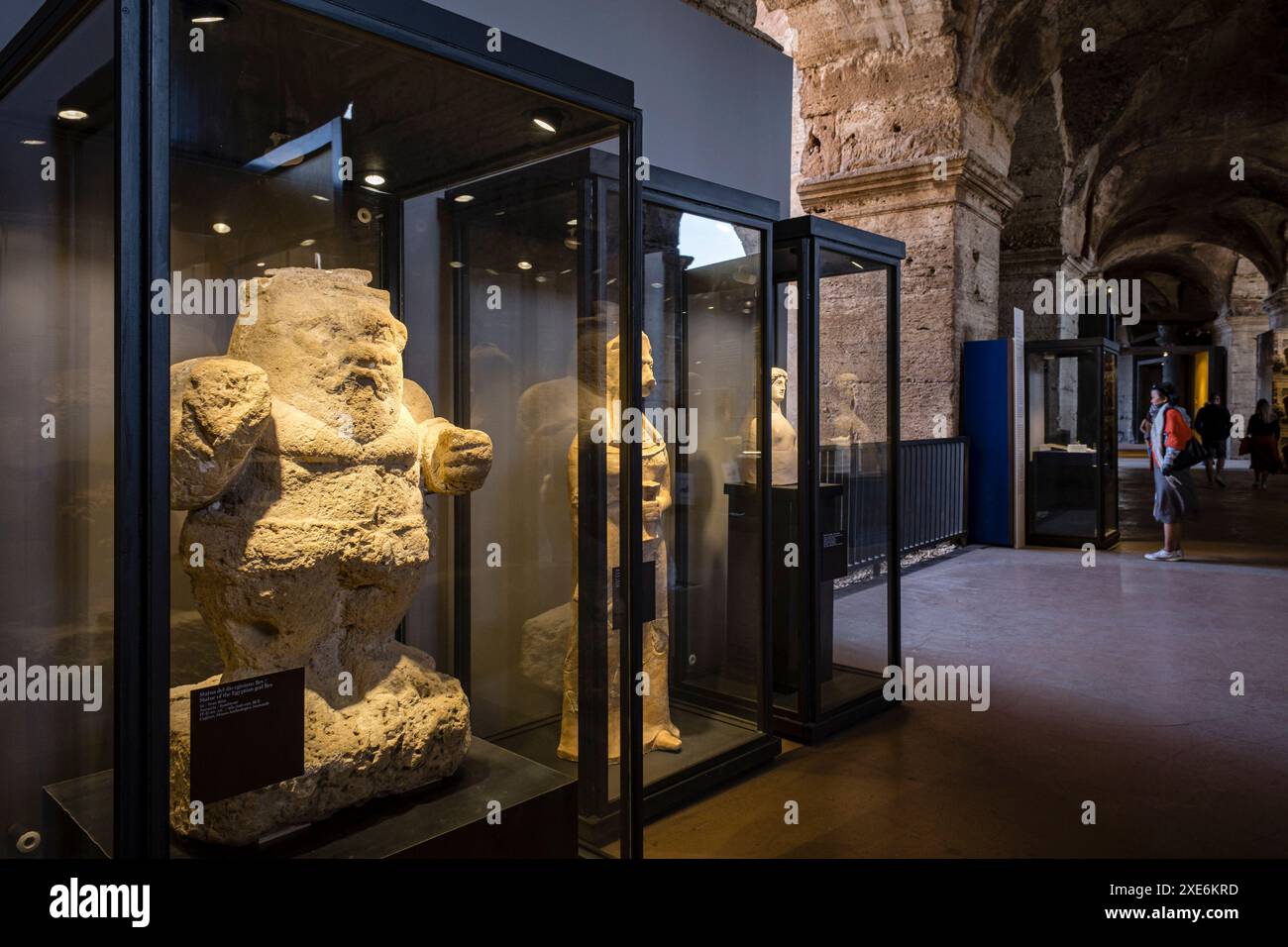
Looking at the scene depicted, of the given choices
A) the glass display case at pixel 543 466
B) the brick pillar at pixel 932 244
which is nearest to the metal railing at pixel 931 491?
the brick pillar at pixel 932 244

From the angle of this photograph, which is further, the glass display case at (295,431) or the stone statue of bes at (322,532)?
the stone statue of bes at (322,532)

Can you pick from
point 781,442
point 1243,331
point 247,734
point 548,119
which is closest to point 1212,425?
point 1243,331

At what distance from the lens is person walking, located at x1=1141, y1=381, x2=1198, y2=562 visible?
8352mm

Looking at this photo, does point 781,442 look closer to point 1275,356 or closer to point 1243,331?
point 1275,356

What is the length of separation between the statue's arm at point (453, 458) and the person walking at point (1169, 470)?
319 inches

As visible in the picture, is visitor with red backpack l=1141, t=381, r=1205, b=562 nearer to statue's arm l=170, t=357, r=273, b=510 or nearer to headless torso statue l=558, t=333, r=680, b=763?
headless torso statue l=558, t=333, r=680, b=763

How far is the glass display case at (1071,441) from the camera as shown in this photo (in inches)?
397

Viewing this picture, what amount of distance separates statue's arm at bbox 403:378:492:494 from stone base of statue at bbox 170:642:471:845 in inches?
17.3

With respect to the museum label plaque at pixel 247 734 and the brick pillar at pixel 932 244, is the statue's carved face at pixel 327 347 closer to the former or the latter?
the museum label plaque at pixel 247 734

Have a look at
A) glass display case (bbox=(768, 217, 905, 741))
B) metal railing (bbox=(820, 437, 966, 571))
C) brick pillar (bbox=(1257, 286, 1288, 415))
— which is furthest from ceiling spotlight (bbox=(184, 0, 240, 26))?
brick pillar (bbox=(1257, 286, 1288, 415))

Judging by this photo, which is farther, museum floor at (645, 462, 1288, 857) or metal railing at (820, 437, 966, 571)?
metal railing at (820, 437, 966, 571)

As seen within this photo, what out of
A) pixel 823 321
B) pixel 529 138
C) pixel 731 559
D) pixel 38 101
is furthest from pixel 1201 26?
pixel 38 101

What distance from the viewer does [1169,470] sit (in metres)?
8.48

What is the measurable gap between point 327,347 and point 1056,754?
3.56 m
